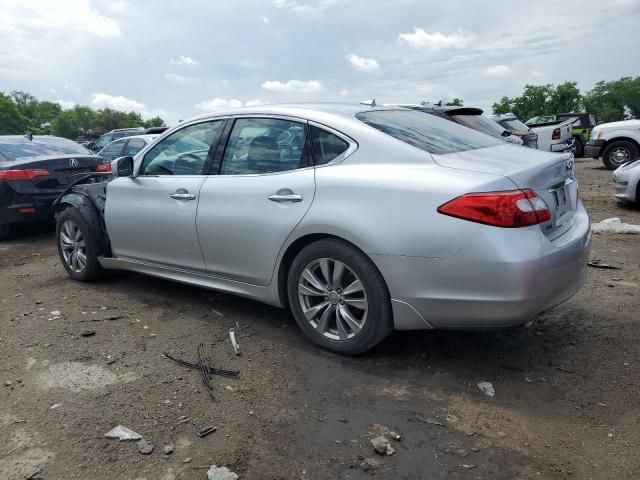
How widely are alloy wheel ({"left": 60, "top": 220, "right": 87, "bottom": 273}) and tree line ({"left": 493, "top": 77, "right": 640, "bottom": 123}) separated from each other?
6159cm

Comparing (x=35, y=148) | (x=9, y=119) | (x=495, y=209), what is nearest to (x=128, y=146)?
(x=35, y=148)

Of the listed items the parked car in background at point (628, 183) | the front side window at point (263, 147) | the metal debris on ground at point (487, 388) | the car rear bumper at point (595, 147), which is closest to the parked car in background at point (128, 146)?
the front side window at point (263, 147)

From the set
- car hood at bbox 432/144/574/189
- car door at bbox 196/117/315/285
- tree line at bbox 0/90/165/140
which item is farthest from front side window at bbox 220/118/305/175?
tree line at bbox 0/90/165/140

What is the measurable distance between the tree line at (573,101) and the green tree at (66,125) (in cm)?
9156

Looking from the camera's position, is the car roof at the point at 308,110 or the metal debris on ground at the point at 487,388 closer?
the metal debris on ground at the point at 487,388

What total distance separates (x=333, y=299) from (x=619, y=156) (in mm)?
12377

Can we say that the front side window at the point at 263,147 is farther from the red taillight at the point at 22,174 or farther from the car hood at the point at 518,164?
the red taillight at the point at 22,174

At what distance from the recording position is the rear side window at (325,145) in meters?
3.41

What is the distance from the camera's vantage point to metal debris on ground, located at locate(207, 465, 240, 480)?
236cm

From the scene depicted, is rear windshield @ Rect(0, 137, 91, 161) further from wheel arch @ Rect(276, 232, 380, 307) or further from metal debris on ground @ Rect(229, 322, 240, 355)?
wheel arch @ Rect(276, 232, 380, 307)

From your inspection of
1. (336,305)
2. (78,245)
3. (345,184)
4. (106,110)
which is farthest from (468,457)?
(106,110)

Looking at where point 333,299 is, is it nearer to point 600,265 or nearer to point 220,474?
point 220,474

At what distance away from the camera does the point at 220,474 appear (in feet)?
7.82

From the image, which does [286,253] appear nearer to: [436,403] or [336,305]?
[336,305]
